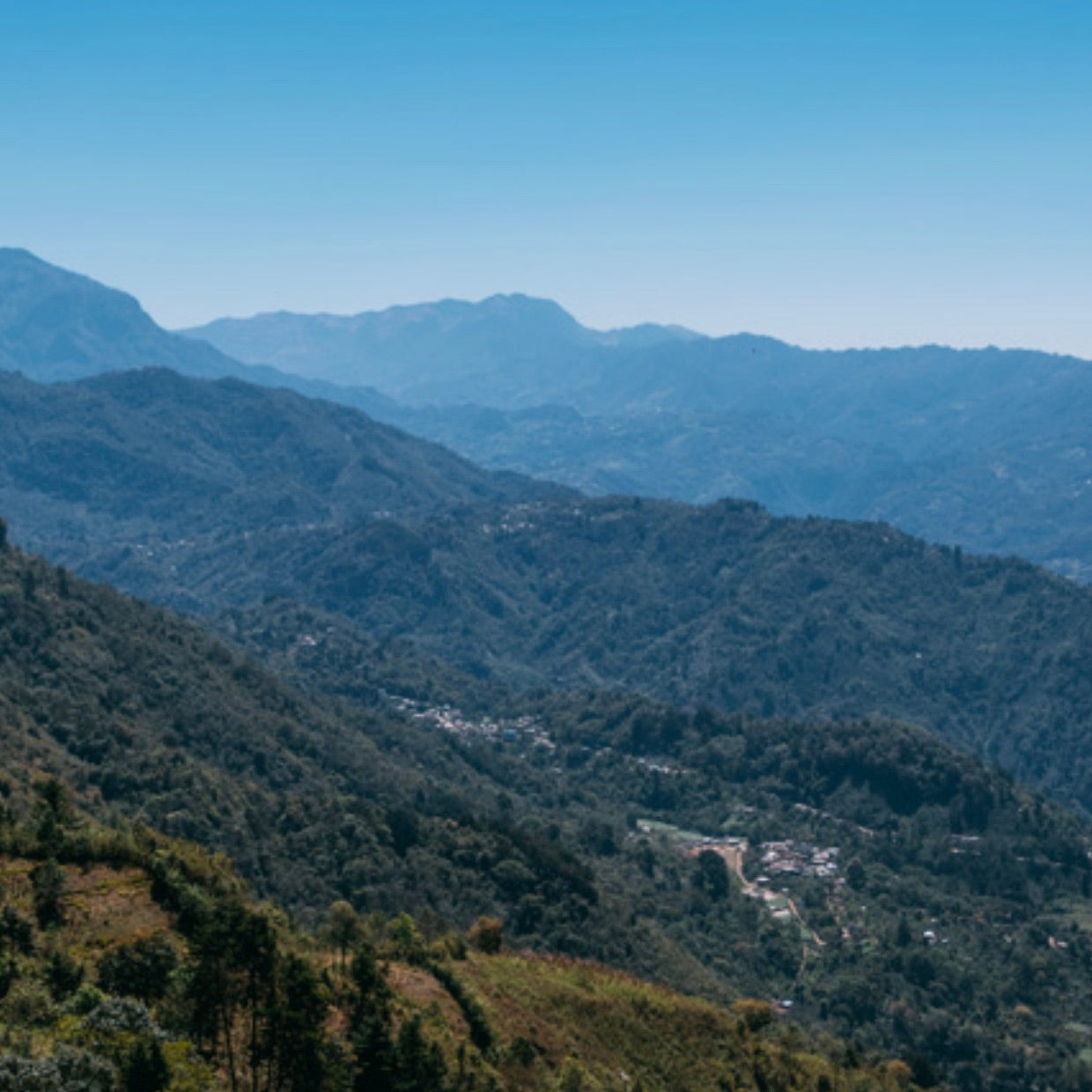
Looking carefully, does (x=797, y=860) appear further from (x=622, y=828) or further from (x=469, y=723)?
(x=469, y=723)

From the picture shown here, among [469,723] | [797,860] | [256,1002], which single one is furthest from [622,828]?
[256,1002]

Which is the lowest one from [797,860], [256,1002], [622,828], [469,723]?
[469,723]

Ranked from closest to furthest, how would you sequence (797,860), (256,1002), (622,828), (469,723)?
1. (256,1002)
2. (797,860)
3. (622,828)
4. (469,723)

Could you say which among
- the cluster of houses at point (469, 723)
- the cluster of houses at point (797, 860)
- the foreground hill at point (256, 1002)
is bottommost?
the cluster of houses at point (469, 723)

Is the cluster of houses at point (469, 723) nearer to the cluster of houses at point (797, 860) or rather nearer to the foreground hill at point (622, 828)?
the foreground hill at point (622, 828)

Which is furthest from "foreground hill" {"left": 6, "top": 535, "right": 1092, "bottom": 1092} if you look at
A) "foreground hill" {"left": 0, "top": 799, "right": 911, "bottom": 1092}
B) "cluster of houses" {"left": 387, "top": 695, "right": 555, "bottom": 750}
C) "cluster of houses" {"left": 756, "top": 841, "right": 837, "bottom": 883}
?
"foreground hill" {"left": 0, "top": 799, "right": 911, "bottom": 1092}

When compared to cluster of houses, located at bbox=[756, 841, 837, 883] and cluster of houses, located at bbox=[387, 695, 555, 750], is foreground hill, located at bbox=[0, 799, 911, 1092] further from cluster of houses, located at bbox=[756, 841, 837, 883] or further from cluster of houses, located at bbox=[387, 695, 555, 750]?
cluster of houses, located at bbox=[387, 695, 555, 750]

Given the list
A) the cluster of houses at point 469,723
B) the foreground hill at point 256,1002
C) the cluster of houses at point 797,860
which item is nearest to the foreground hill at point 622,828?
the cluster of houses at point 797,860

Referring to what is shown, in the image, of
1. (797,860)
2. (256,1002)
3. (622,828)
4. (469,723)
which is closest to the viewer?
(256,1002)
